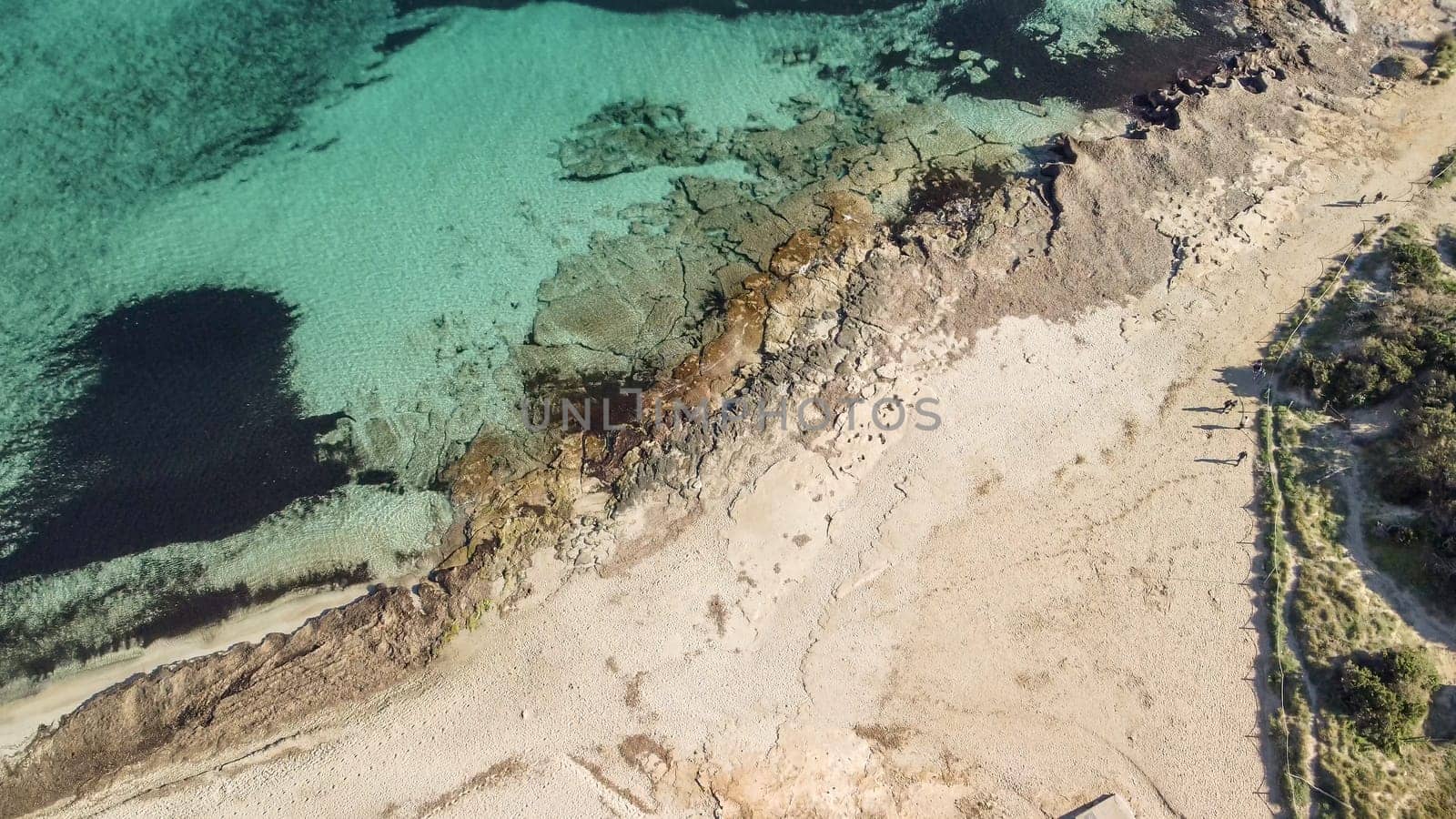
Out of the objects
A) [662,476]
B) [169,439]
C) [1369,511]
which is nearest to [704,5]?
[662,476]

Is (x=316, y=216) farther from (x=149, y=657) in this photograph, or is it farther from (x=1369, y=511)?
(x=1369, y=511)

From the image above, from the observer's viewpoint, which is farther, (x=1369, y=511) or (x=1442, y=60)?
(x=1442, y=60)

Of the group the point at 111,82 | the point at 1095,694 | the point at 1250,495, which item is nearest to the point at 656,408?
the point at 1095,694

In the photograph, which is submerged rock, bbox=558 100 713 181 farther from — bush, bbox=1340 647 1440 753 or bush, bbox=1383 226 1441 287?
bush, bbox=1340 647 1440 753

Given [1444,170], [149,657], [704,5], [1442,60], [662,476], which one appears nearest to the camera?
[149,657]

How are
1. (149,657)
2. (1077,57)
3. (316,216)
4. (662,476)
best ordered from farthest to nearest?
(1077,57)
(316,216)
(662,476)
(149,657)

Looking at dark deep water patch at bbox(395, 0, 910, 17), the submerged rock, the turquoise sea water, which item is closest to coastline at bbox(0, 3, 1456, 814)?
the turquoise sea water
